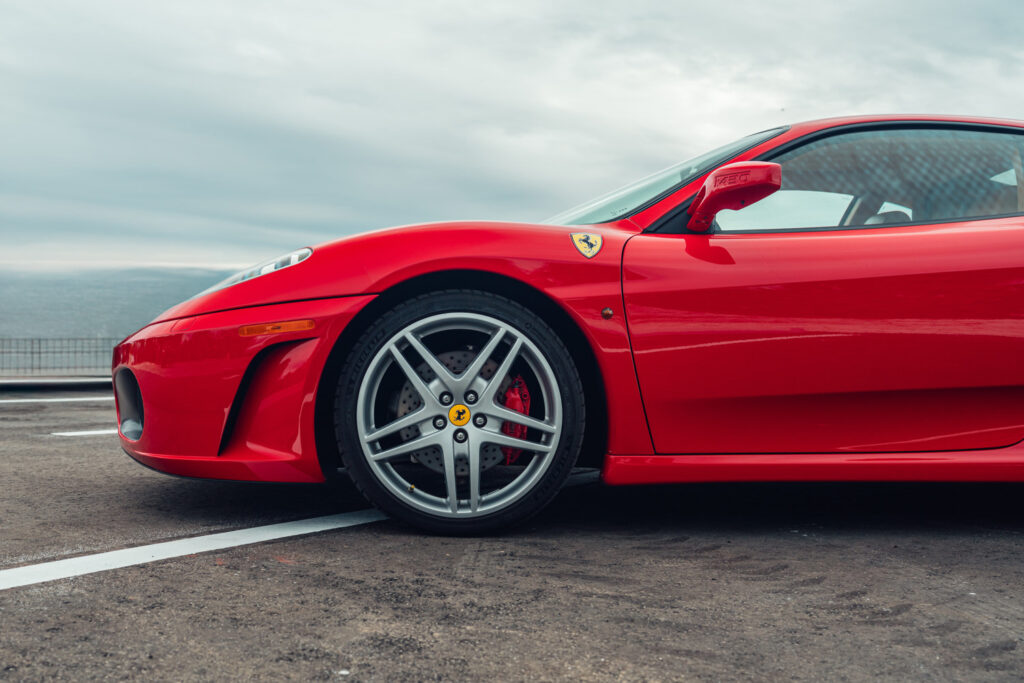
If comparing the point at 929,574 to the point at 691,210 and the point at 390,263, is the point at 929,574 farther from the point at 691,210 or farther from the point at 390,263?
the point at 390,263

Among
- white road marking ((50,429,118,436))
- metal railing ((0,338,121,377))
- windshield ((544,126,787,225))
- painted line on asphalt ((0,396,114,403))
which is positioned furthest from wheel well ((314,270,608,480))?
metal railing ((0,338,121,377))

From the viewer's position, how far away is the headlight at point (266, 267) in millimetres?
2467

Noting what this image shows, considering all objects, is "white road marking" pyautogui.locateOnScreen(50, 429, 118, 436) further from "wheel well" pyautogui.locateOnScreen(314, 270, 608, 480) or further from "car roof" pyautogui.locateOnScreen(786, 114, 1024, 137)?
"car roof" pyautogui.locateOnScreen(786, 114, 1024, 137)

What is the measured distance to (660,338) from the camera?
239cm

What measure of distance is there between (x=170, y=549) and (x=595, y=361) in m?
1.23

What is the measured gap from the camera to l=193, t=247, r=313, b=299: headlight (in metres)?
2.47

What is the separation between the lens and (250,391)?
2416 millimetres

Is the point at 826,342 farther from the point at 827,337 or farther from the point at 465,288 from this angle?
the point at 465,288

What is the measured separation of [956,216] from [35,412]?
634cm

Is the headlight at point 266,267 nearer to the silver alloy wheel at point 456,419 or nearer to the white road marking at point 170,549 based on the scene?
the silver alloy wheel at point 456,419

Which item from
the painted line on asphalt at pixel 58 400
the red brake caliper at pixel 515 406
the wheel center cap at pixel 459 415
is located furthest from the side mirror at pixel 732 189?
the painted line on asphalt at pixel 58 400

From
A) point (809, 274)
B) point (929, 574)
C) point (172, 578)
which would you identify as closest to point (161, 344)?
point (172, 578)

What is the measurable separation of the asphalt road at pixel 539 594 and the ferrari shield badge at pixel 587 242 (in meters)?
0.81

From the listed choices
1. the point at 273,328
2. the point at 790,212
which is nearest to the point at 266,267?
the point at 273,328
